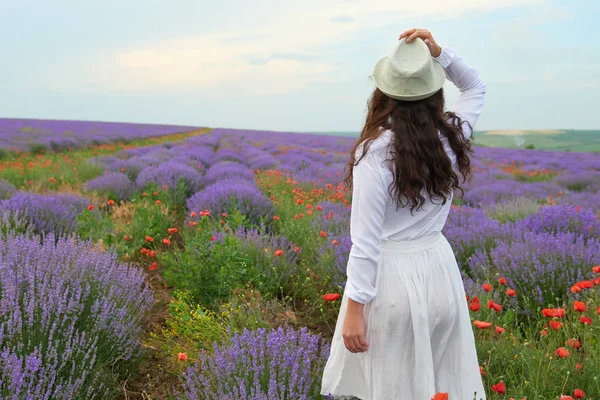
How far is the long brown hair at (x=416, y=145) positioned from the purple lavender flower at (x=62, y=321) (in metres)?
1.47

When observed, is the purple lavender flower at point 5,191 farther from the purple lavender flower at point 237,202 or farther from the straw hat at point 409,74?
the straw hat at point 409,74

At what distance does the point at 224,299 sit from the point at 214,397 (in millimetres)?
1399

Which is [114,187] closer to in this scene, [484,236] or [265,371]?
[484,236]

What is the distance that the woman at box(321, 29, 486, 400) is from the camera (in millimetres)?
1521

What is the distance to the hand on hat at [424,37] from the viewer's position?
166 cm

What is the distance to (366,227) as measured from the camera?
1500 mm

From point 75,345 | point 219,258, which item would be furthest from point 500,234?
point 75,345

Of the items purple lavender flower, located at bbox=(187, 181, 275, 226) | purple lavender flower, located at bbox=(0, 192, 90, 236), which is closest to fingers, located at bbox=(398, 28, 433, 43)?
purple lavender flower, located at bbox=(187, 181, 275, 226)

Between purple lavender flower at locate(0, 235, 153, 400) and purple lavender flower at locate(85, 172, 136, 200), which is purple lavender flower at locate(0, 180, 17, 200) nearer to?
purple lavender flower at locate(85, 172, 136, 200)

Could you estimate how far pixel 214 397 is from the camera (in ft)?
6.15

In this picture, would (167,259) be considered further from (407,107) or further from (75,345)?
(407,107)

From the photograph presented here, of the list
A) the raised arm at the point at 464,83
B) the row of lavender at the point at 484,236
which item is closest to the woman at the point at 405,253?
the raised arm at the point at 464,83

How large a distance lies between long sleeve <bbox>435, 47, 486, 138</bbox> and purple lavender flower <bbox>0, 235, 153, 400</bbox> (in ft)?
6.19

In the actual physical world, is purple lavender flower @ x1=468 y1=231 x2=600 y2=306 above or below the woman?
below
